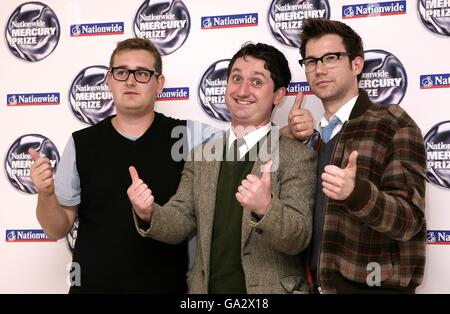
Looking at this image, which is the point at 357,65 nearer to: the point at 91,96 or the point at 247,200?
the point at 247,200

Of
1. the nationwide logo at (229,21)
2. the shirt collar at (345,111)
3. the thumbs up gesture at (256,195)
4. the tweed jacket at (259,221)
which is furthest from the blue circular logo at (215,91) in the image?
the thumbs up gesture at (256,195)

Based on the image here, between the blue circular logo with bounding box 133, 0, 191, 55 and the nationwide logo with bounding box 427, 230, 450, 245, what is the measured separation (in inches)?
51.3

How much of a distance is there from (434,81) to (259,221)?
3.44 ft

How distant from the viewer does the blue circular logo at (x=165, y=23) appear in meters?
2.26

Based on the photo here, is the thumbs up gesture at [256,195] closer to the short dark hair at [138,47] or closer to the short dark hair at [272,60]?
the short dark hair at [272,60]

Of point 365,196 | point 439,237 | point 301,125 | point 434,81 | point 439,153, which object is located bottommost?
point 439,237

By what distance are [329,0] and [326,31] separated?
1.47 feet

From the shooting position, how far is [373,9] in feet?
6.79

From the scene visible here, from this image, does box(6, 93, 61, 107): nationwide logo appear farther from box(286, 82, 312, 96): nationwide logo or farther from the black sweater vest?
box(286, 82, 312, 96): nationwide logo

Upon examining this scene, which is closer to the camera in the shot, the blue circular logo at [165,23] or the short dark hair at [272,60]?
the short dark hair at [272,60]

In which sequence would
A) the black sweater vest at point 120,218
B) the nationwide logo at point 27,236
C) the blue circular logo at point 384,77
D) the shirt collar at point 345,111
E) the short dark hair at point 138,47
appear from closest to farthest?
the shirt collar at point 345,111 → the black sweater vest at point 120,218 → the short dark hair at point 138,47 → the blue circular logo at point 384,77 → the nationwide logo at point 27,236

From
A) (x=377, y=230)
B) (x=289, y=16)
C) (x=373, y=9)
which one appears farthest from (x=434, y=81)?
(x=377, y=230)

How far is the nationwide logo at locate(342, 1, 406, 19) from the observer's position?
2.05m
